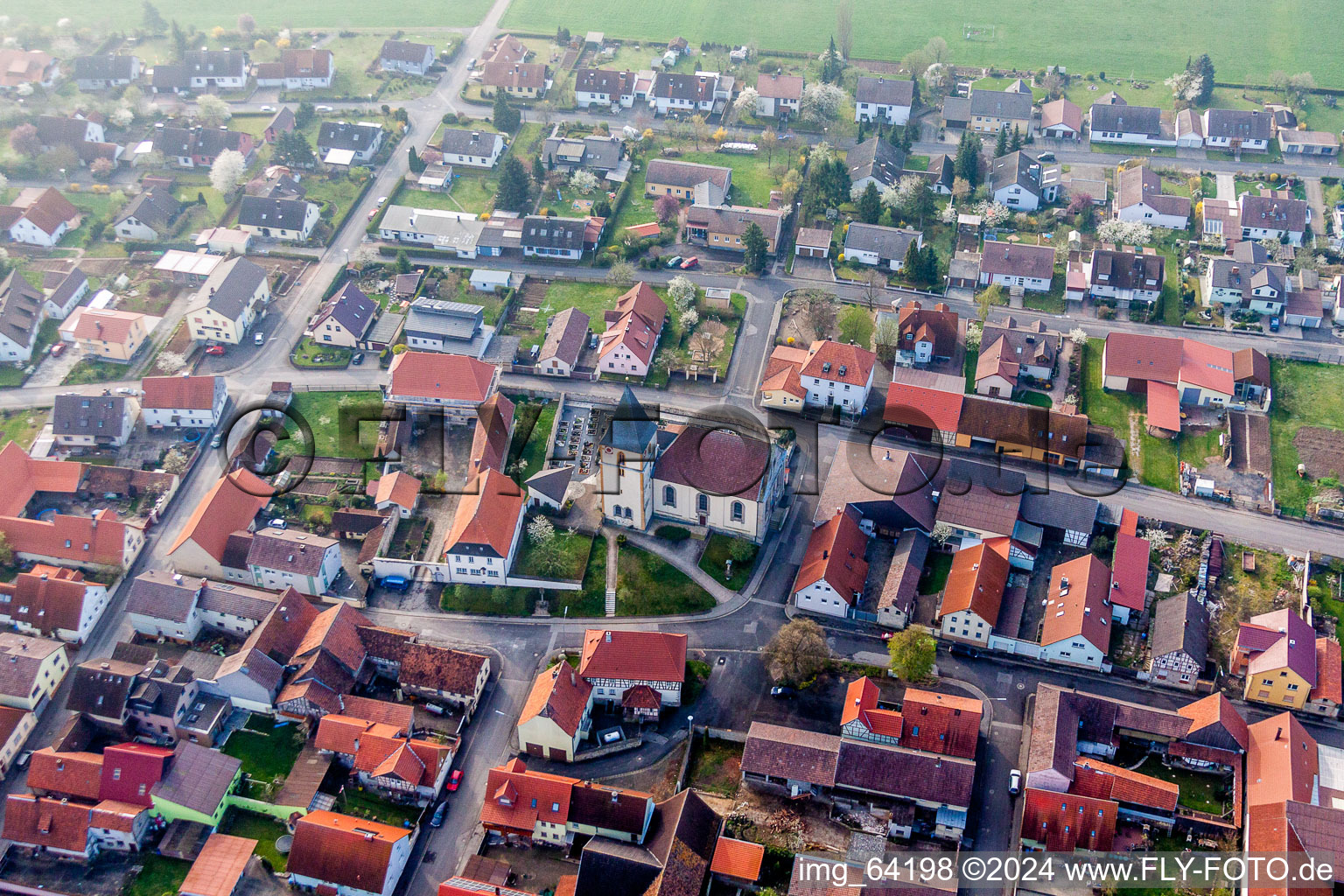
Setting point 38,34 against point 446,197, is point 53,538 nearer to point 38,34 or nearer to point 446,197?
point 446,197

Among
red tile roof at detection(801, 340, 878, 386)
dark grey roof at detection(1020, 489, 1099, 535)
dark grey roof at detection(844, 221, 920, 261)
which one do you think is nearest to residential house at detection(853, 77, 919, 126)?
dark grey roof at detection(844, 221, 920, 261)

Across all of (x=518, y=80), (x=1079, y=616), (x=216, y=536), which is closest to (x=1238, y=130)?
(x=1079, y=616)

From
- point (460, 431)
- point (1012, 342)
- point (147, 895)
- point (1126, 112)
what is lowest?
point (147, 895)

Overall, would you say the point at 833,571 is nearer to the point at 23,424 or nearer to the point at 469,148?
the point at 23,424

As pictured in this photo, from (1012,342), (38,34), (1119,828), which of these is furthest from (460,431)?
(38,34)

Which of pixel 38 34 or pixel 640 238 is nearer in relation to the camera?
pixel 640 238

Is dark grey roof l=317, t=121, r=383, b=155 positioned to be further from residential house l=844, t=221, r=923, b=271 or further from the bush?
the bush
